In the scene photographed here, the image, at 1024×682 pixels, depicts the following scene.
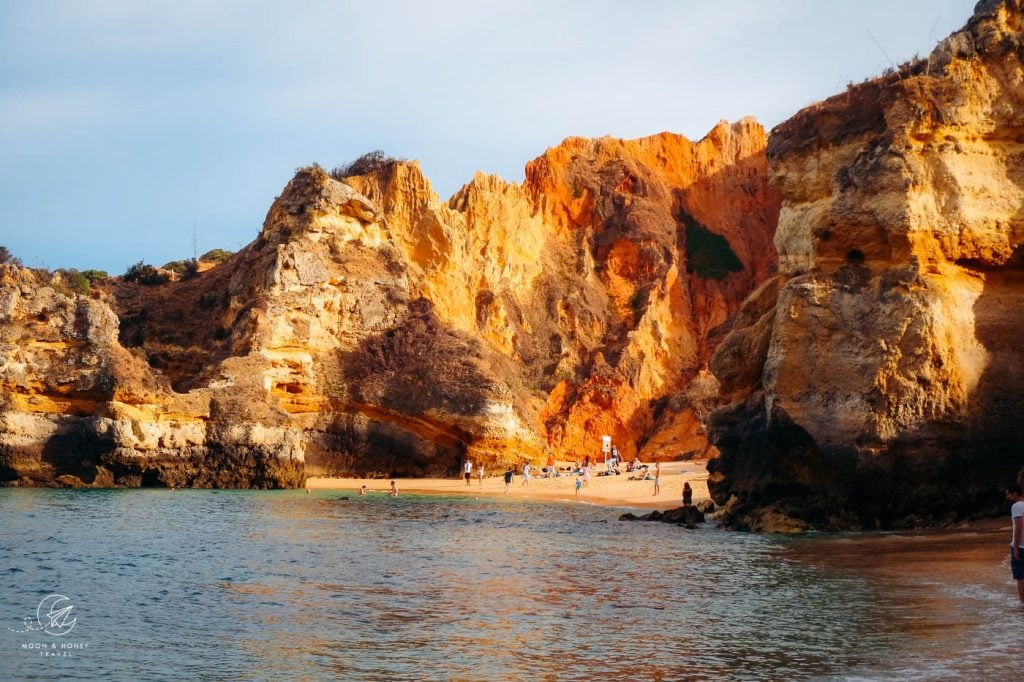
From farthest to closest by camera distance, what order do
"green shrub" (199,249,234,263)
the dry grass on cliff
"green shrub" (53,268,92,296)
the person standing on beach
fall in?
1. "green shrub" (199,249,234,263)
2. "green shrub" (53,268,92,296)
3. the dry grass on cliff
4. the person standing on beach

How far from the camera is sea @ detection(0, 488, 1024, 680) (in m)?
10.0

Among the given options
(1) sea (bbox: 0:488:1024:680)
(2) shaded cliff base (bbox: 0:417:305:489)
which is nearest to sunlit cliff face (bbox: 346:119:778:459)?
(2) shaded cliff base (bbox: 0:417:305:489)

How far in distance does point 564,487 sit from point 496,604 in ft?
84.1

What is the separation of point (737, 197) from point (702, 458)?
24.1 m

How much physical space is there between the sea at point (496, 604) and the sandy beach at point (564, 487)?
10332mm

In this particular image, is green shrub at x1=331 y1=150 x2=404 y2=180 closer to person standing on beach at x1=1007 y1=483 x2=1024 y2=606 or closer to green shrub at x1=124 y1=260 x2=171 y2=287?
green shrub at x1=124 y1=260 x2=171 y2=287

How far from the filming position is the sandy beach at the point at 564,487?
3381 centimetres

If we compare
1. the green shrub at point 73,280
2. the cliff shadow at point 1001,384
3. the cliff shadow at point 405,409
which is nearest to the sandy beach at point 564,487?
the cliff shadow at point 405,409

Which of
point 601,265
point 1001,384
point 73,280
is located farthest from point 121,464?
point 601,265

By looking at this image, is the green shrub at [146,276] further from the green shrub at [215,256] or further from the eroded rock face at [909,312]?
the eroded rock face at [909,312]

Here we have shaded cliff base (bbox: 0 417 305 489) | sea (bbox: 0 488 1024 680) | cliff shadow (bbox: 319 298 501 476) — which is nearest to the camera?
sea (bbox: 0 488 1024 680)

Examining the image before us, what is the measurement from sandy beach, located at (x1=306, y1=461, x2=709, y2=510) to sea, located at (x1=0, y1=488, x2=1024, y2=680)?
1033cm

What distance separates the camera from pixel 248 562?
701 inches

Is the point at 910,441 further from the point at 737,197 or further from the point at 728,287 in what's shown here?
the point at 737,197
